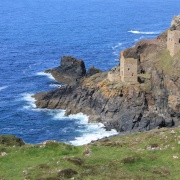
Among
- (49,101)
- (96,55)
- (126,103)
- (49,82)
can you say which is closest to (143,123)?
(126,103)

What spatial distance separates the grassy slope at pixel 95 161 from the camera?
29953 mm

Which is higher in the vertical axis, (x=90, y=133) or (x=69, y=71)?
(x=69, y=71)

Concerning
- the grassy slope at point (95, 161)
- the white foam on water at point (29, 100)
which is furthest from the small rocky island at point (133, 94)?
the grassy slope at point (95, 161)

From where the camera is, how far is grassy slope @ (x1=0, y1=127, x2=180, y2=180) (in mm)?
29953

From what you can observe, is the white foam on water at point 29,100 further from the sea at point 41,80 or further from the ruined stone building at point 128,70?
the ruined stone building at point 128,70

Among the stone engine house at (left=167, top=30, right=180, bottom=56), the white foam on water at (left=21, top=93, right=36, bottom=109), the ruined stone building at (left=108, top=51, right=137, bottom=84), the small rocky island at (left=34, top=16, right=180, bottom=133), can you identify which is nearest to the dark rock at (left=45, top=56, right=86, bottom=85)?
the white foam on water at (left=21, top=93, right=36, bottom=109)

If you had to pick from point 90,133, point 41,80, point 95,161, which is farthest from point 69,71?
point 95,161

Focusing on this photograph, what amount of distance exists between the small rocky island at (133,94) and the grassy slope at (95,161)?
44.8 meters

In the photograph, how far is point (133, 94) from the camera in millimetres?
90438

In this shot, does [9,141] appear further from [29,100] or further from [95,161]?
[29,100]

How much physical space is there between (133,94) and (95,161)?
58.5 metres

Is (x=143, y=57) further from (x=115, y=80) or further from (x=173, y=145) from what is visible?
(x=173, y=145)

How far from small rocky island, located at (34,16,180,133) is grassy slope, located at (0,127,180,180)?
44.8 metres

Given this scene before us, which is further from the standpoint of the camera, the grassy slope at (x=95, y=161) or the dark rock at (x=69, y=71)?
the dark rock at (x=69, y=71)
